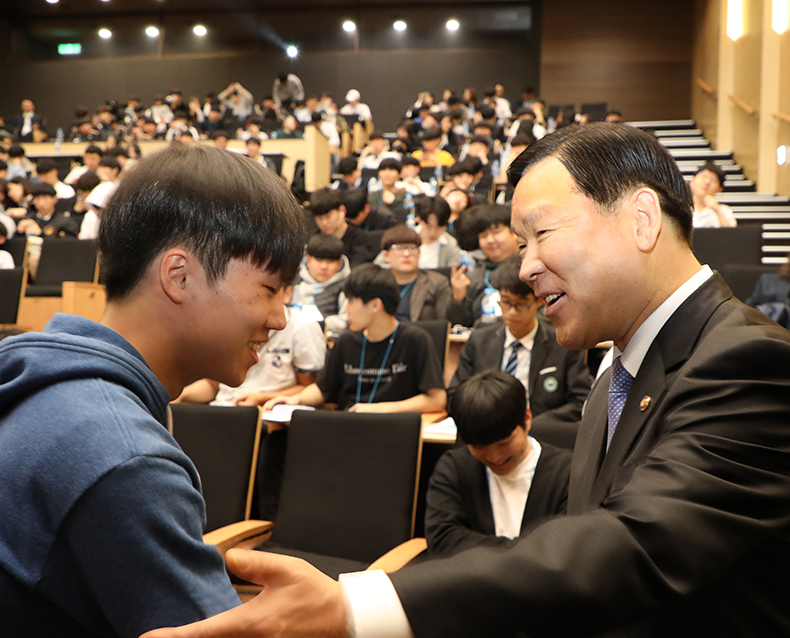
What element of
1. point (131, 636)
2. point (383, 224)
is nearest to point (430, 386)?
point (131, 636)

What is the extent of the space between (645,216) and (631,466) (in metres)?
0.36

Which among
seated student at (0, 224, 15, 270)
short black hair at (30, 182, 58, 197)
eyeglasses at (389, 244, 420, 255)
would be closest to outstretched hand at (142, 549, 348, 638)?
eyeglasses at (389, 244, 420, 255)

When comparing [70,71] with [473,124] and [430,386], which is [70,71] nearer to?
[473,124]

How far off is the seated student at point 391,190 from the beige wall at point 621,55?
29.5 ft

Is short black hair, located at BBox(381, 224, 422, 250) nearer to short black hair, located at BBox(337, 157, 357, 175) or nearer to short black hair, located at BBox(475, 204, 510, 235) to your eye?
short black hair, located at BBox(475, 204, 510, 235)

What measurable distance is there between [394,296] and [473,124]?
904cm

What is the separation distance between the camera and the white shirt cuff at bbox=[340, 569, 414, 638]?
27.1 inches

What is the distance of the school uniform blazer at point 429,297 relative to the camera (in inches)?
177

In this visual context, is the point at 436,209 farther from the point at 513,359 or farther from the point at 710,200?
the point at 710,200

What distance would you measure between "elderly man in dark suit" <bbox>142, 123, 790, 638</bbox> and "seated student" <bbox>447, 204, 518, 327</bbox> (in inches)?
122

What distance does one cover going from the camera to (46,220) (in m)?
7.61

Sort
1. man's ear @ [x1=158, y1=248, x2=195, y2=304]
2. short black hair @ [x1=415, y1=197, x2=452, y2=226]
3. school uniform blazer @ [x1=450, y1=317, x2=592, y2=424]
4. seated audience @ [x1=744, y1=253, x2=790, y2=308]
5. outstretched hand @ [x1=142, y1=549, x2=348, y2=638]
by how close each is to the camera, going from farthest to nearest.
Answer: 1. short black hair @ [x1=415, y1=197, x2=452, y2=226]
2. seated audience @ [x1=744, y1=253, x2=790, y2=308]
3. school uniform blazer @ [x1=450, y1=317, x2=592, y2=424]
4. man's ear @ [x1=158, y1=248, x2=195, y2=304]
5. outstretched hand @ [x1=142, y1=549, x2=348, y2=638]

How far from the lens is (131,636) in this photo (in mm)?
667

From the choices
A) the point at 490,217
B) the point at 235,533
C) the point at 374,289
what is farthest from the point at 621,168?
the point at 490,217
